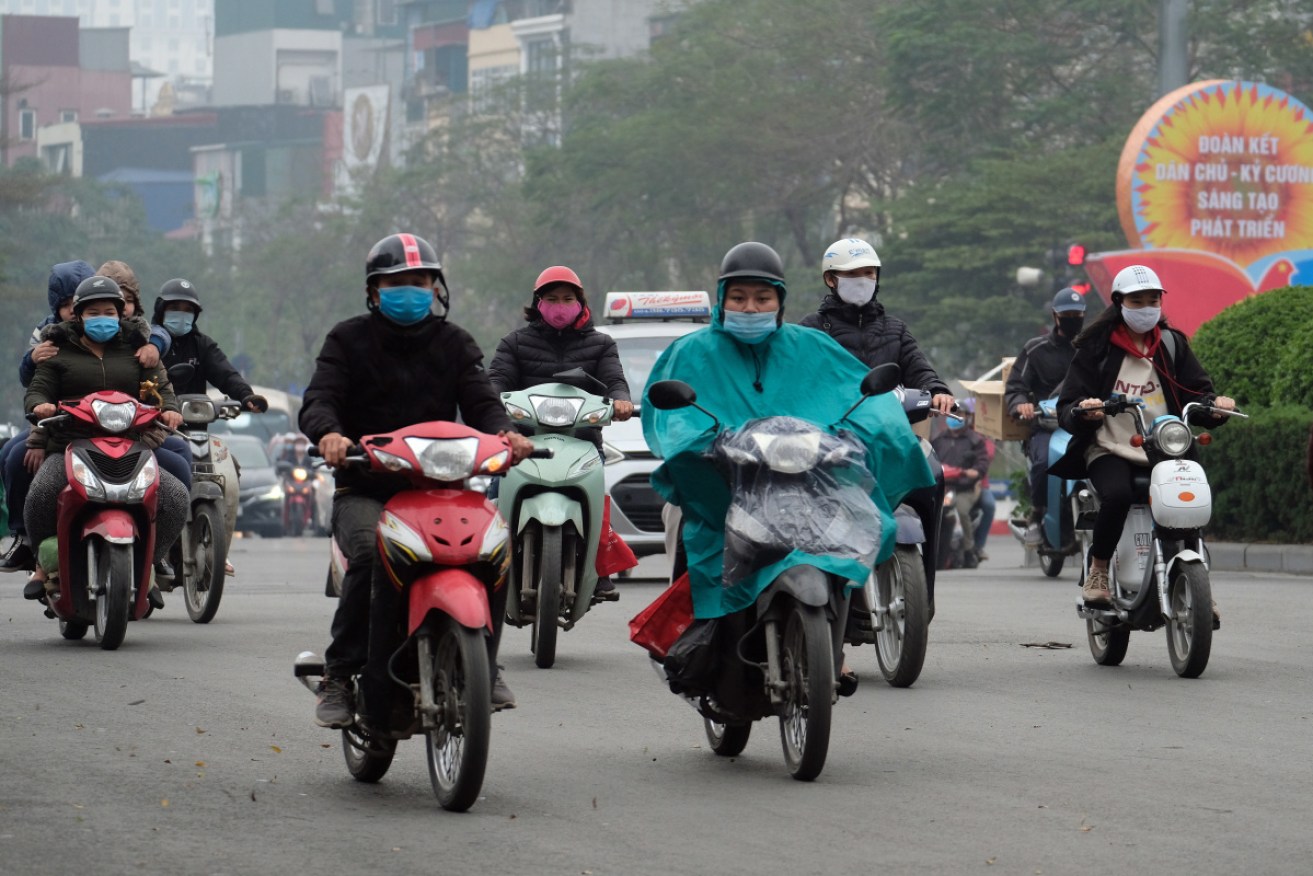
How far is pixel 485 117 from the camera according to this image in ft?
250

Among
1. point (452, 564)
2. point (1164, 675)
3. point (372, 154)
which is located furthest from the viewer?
point (372, 154)

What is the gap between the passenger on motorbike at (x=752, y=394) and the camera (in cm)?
803

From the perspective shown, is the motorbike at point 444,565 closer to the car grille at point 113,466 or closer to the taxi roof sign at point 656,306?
the car grille at point 113,466

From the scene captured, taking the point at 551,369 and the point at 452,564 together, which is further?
the point at 551,369

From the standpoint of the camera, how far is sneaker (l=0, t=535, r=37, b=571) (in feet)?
40.9

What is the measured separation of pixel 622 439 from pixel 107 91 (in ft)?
484

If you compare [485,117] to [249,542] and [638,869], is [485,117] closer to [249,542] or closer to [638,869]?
[249,542]

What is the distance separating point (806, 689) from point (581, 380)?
16.4 ft

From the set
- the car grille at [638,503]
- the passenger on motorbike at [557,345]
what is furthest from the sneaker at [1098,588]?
the car grille at [638,503]

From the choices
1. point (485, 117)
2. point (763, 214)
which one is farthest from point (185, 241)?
point (763, 214)

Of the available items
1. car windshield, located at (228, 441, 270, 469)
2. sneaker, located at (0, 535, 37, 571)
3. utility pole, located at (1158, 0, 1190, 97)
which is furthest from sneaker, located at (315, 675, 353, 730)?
car windshield, located at (228, 441, 270, 469)

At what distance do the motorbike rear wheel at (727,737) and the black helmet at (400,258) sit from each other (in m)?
1.91

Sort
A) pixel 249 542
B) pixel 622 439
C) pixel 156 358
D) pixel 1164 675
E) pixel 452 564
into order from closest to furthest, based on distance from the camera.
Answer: pixel 452 564 < pixel 1164 675 < pixel 156 358 < pixel 622 439 < pixel 249 542

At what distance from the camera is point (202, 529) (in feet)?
45.5
